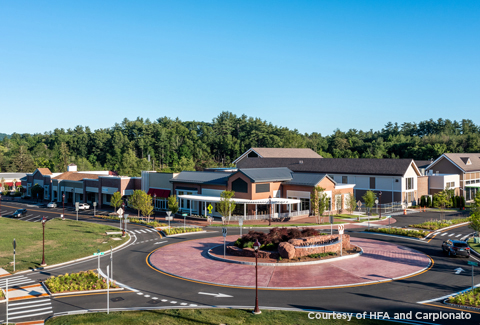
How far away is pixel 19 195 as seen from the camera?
4067 inches

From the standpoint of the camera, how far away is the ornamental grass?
76.5 ft

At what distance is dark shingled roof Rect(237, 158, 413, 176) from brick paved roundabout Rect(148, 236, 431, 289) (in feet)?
118

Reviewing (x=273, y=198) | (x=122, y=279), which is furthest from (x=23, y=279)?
(x=273, y=198)

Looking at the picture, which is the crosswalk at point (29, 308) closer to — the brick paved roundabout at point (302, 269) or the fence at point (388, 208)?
the brick paved roundabout at point (302, 269)

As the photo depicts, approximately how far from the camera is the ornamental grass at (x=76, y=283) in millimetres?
23328

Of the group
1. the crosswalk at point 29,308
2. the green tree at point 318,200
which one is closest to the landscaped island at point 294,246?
the crosswalk at point 29,308

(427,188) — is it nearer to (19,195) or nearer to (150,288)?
(150,288)

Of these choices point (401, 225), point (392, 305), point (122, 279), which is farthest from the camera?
point (401, 225)

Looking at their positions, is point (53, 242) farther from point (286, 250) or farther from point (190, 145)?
point (190, 145)

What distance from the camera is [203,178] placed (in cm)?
6400

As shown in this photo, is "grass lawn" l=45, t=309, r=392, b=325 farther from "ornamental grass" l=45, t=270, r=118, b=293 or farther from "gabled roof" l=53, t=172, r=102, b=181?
"gabled roof" l=53, t=172, r=102, b=181

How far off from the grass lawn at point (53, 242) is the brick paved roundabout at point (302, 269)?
7.60m

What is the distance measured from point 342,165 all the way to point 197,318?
61.6 metres

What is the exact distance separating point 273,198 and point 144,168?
64.0m
